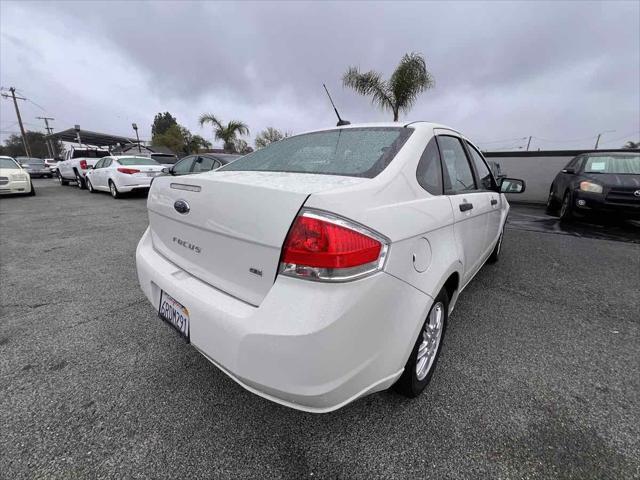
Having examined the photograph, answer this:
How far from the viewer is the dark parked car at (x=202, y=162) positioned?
6.74m

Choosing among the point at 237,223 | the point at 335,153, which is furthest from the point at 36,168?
the point at 237,223

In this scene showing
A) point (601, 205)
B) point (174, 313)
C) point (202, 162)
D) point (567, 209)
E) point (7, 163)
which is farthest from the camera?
point (7, 163)

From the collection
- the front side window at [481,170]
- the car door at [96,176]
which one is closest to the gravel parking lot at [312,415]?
the front side window at [481,170]

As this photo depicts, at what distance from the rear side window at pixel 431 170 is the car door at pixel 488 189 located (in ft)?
3.05

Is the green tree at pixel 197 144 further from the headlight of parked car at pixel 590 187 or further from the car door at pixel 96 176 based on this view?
the headlight of parked car at pixel 590 187

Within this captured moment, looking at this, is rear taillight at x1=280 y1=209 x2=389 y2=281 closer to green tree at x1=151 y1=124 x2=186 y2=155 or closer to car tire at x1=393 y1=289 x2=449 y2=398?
car tire at x1=393 y1=289 x2=449 y2=398

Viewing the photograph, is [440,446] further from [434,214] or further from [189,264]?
[189,264]

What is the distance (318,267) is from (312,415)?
100cm

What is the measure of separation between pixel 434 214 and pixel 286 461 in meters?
1.38

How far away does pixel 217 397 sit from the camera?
1736mm

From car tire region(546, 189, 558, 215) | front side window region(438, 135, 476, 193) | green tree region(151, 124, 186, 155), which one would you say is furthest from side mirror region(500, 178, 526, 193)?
green tree region(151, 124, 186, 155)

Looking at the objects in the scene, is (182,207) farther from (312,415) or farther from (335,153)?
(312,415)

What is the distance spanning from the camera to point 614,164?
6250 mm

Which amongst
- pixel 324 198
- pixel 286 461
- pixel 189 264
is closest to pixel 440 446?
pixel 286 461
